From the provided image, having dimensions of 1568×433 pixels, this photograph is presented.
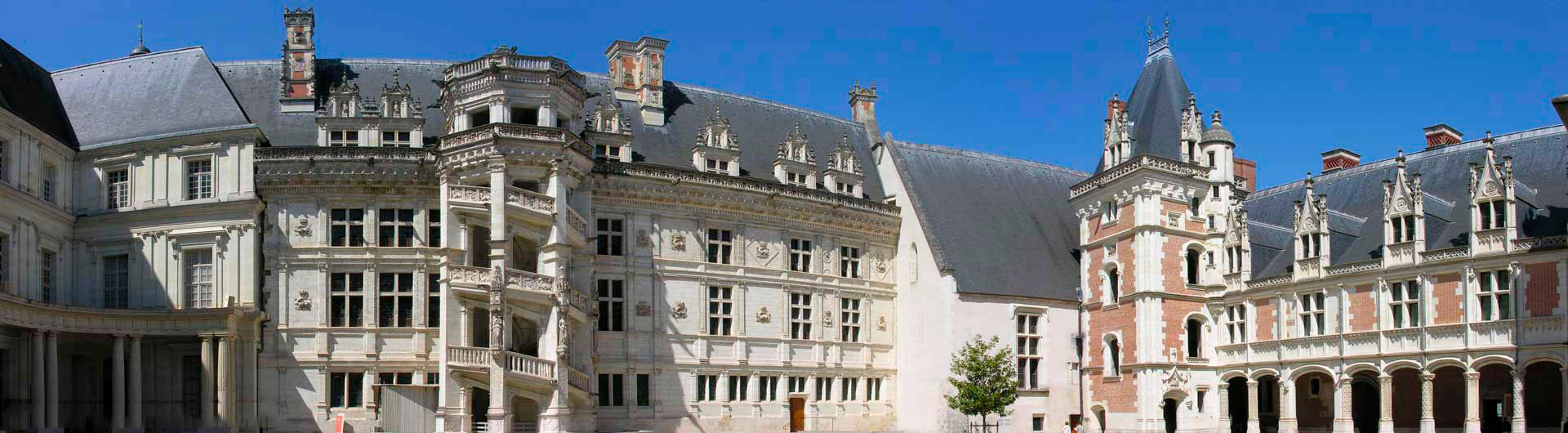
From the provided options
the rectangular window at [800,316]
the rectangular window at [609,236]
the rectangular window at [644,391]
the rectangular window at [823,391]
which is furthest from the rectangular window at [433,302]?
the rectangular window at [823,391]

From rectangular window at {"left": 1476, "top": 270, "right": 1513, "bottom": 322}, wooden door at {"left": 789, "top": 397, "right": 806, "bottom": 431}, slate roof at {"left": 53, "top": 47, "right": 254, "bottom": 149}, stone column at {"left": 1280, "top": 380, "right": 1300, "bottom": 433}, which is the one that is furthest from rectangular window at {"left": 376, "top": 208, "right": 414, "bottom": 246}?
rectangular window at {"left": 1476, "top": 270, "right": 1513, "bottom": 322}

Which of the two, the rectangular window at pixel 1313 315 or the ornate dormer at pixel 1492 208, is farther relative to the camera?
the rectangular window at pixel 1313 315

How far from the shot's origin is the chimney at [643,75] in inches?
1695

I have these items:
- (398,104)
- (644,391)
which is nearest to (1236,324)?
(644,391)

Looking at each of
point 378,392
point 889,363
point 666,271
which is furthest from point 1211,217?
point 378,392

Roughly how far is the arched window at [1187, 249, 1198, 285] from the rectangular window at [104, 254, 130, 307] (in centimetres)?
3104

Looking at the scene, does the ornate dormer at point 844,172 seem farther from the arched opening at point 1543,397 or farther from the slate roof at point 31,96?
the slate roof at point 31,96

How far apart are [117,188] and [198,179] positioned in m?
2.43

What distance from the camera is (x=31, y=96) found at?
1410 inches

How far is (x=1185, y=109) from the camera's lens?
42.7m

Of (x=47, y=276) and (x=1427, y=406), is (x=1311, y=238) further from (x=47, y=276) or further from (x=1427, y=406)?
(x=47, y=276)

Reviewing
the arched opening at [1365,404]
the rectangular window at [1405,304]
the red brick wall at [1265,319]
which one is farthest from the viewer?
the arched opening at [1365,404]

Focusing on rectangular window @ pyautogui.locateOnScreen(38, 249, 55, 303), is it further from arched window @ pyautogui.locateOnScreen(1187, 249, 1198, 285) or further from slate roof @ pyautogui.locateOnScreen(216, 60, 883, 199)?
arched window @ pyautogui.locateOnScreen(1187, 249, 1198, 285)

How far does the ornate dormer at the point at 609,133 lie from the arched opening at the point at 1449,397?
23.8 metres
